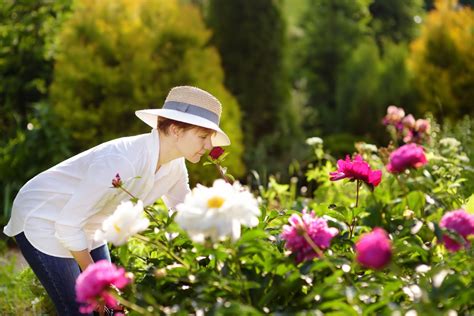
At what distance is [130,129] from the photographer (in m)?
6.10

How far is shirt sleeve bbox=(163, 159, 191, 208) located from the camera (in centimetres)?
274

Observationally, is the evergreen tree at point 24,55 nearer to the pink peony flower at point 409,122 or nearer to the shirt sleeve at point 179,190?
the pink peony flower at point 409,122

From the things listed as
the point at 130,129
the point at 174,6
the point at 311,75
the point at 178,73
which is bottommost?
the point at 311,75

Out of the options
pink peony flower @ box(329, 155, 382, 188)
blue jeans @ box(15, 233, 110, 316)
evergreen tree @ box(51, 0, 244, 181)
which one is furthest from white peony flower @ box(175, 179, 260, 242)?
evergreen tree @ box(51, 0, 244, 181)

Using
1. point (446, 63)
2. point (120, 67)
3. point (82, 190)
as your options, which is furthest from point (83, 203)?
point (446, 63)

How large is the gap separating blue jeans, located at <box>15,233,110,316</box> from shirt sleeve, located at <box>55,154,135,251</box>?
0.23m

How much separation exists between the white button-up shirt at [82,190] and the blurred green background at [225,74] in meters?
2.49

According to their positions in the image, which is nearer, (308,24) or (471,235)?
(471,235)

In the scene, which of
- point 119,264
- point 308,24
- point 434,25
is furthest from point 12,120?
point 308,24

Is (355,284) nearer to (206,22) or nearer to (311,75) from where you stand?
(206,22)

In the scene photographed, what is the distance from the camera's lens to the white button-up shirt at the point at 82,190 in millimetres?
2326

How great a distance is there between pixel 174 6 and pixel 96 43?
0.78m

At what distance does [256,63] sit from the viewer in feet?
25.6

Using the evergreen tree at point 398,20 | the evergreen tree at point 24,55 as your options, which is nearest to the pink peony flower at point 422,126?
the evergreen tree at point 24,55
